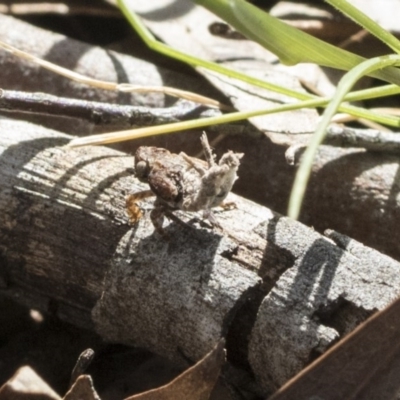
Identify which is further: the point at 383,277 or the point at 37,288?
the point at 37,288

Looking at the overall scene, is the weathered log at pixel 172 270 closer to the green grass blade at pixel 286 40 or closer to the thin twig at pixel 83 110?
the thin twig at pixel 83 110

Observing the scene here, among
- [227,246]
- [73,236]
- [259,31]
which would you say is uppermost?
[259,31]

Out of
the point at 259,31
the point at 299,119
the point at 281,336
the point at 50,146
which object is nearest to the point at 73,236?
the point at 50,146

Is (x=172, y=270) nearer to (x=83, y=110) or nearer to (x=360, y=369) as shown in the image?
(x=360, y=369)

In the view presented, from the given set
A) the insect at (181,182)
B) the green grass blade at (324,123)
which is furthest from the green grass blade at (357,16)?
the insect at (181,182)

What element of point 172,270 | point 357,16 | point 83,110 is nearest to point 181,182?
point 172,270

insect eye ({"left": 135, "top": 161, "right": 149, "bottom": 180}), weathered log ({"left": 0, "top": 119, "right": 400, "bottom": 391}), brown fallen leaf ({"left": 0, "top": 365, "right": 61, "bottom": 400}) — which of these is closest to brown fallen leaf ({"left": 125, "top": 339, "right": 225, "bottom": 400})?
weathered log ({"left": 0, "top": 119, "right": 400, "bottom": 391})

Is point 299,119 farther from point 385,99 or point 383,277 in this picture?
point 383,277
